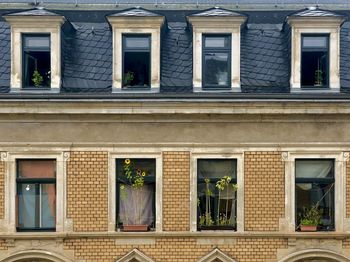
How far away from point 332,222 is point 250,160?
8.77 ft

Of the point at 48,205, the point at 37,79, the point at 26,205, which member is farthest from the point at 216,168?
the point at 37,79

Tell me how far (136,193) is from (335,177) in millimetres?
5163

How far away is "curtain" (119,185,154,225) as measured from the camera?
17656 millimetres

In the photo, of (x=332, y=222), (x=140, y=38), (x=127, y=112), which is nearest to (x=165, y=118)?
(x=127, y=112)

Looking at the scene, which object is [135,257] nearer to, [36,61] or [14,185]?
[14,185]

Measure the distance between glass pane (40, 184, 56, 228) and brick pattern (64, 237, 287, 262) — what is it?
0.74m

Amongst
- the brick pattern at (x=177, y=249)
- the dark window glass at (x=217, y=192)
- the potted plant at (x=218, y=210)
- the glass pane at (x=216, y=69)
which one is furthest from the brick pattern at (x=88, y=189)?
the glass pane at (x=216, y=69)

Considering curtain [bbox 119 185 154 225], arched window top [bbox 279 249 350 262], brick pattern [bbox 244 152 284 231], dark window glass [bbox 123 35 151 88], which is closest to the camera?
arched window top [bbox 279 249 350 262]

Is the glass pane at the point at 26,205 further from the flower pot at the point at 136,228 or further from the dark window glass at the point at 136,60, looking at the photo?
the dark window glass at the point at 136,60

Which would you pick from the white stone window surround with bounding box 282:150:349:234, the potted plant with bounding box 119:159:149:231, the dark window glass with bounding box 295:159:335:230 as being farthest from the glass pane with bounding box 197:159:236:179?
the dark window glass with bounding box 295:159:335:230

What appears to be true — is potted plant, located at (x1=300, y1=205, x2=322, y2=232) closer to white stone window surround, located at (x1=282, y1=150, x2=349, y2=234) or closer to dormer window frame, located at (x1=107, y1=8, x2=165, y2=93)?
white stone window surround, located at (x1=282, y1=150, x2=349, y2=234)

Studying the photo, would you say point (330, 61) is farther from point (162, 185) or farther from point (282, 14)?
point (162, 185)

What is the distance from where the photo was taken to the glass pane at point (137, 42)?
57.5 feet

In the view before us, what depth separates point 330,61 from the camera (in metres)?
17.4
